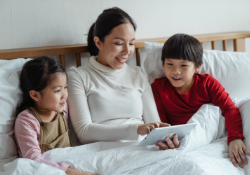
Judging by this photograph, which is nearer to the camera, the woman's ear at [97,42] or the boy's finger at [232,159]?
the boy's finger at [232,159]

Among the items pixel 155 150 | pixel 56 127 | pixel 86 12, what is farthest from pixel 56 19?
pixel 155 150

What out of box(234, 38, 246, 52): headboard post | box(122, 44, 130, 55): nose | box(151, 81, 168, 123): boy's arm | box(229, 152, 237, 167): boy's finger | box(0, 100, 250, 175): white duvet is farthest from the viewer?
box(234, 38, 246, 52): headboard post

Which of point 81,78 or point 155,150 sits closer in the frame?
point 155,150

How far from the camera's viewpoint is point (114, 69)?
1.24 m

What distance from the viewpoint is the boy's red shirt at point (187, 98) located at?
1234mm

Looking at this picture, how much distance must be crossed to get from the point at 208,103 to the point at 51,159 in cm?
80

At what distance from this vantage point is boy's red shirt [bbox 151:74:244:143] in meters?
1.23

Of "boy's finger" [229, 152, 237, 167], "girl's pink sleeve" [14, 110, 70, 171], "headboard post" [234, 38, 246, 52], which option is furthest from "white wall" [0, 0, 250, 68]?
"boy's finger" [229, 152, 237, 167]

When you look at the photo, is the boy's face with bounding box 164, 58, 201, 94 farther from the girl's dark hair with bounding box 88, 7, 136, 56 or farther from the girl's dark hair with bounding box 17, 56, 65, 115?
the girl's dark hair with bounding box 17, 56, 65, 115

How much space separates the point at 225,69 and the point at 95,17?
0.78 m

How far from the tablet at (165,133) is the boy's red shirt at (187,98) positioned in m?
0.31

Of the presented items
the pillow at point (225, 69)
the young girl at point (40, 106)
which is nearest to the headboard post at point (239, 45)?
the pillow at point (225, 69)

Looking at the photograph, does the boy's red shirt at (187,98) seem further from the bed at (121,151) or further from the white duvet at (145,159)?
the white duvet at (145,159)

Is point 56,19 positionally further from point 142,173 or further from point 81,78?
point 142,173
